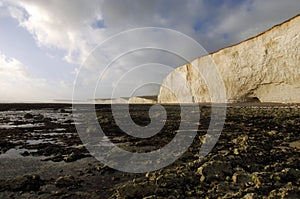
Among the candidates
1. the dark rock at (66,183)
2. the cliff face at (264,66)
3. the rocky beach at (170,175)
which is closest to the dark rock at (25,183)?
the rocky beach at (170,175)

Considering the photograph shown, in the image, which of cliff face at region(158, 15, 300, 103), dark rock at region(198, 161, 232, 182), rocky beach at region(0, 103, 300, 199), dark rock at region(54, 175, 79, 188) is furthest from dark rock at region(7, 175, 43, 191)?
cliff face at region(158, 15, 300, 103)

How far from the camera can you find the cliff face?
1417 inches

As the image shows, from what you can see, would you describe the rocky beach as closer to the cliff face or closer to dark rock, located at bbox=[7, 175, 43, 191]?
dark rock, located at bbox=[7, 175, 43, 191]

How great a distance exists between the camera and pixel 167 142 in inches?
483

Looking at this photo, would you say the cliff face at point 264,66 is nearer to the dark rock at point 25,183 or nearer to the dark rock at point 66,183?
the dark rock at point 66,183

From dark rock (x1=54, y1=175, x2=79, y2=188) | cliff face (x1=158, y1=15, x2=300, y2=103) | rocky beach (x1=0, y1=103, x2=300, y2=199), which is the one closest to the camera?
rocky beach (x1=0, y1=103, x2=300, y2=199)

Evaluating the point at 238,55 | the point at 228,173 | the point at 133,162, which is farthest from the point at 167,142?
the point at 238,55

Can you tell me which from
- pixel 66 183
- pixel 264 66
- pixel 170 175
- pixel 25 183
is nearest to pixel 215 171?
pixel 170 175

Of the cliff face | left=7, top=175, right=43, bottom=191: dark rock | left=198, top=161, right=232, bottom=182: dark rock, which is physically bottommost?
left=7, top=175, right=43, bottom=191: dark rock

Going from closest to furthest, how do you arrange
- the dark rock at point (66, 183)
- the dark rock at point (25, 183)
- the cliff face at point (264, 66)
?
the dark rock at point (25, 183)
the dark rock at point (66, 183)
the cliff face at point (264, 66)

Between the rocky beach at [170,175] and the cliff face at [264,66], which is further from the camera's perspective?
the cliff face at [264,66]

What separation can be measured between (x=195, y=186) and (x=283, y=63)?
38.1 metres

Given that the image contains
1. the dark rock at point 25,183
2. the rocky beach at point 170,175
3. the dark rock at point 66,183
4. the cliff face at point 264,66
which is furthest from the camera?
the cliff face at point 264,66

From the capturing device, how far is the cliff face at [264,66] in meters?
36.0
